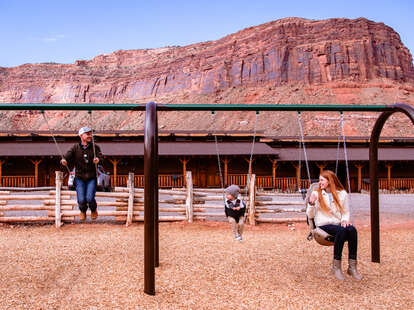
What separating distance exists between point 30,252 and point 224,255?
14.5ft

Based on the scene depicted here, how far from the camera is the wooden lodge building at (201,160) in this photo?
24084 mm

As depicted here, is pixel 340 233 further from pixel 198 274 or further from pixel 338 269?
pixel 198 274

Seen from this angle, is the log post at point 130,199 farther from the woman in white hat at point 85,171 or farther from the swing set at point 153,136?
the woman in white hat at point 85,171

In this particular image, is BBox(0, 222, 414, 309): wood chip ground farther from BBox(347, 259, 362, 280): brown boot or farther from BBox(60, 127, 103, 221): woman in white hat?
BBox(60, 127, 103, 221): woman in white hat

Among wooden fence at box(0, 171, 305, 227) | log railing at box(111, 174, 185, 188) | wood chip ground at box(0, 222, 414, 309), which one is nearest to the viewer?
wood chip ground at box(0, 222, 414, 309)

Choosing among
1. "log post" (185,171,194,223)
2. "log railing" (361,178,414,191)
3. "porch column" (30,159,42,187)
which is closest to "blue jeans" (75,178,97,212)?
"log post" (185,171,194,223)

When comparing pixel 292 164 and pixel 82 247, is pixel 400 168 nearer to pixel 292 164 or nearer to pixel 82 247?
pixel 292 164

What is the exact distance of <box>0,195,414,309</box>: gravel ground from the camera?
4.46 m

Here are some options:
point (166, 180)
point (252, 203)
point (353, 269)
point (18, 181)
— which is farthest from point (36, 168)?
point (353, 269)

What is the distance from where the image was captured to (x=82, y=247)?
743cm

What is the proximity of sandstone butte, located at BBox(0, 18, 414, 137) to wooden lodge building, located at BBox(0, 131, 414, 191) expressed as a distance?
35.8 m

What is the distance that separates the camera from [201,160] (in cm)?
2656

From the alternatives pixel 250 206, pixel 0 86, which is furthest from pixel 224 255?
pixel 0 86

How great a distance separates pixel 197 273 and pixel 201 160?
2107 centimetres
